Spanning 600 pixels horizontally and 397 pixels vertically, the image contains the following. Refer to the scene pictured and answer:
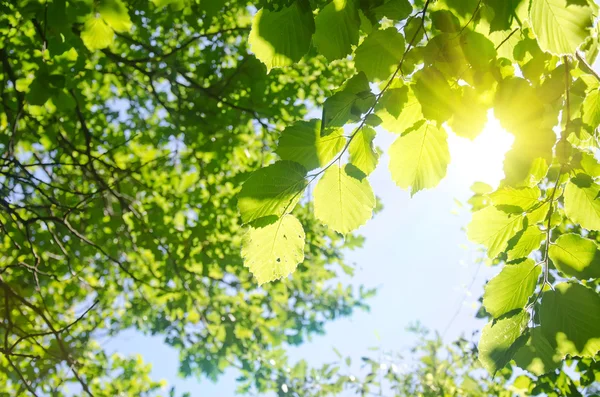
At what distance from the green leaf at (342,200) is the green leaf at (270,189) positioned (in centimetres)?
7

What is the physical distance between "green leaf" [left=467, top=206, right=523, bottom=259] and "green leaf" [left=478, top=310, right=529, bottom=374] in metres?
0.16

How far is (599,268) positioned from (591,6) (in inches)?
21.3

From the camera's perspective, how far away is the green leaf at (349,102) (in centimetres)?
93

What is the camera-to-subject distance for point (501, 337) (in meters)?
0.97

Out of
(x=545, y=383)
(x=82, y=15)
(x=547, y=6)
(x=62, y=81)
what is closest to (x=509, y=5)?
(x=547, y=6)

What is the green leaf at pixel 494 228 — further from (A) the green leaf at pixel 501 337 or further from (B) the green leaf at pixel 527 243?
(A) the green leaf at pixel 501 337

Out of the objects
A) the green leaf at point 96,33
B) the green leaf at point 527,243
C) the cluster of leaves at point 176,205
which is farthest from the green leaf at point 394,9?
the cluster of leaves at point 176,205

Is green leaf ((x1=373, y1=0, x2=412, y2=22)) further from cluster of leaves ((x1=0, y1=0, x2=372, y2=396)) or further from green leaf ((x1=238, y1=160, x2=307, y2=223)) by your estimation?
cluster of leaves ((x1=0, y1=0, x2=372, y2=396))

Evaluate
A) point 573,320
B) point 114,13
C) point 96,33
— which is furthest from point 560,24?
point 96,33

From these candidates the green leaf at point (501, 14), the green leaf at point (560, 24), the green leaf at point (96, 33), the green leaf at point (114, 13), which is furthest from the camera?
the green leaf at point (96, 33)

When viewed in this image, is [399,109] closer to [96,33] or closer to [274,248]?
[274,248]

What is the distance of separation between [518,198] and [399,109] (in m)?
0.37

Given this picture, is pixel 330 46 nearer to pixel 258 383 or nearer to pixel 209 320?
pixel 209 320

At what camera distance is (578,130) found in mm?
981
